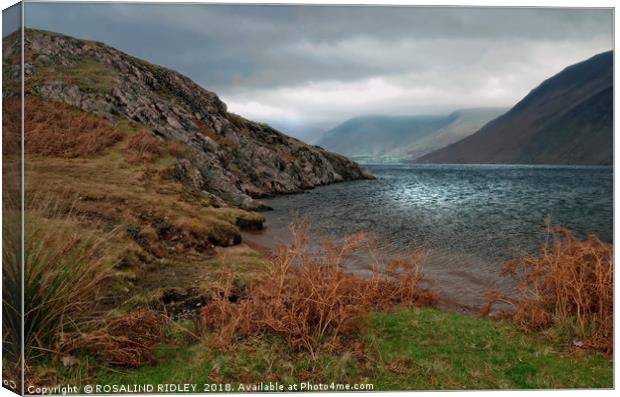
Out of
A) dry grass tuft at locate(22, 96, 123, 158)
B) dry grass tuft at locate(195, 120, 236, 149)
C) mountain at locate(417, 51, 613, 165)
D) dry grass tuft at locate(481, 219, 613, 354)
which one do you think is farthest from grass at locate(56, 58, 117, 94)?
dry grass tuft at locate(481, 219, 613, 354)

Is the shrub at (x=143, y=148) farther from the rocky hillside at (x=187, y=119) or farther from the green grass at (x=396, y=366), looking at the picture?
the green grass at (x=396, y=366)

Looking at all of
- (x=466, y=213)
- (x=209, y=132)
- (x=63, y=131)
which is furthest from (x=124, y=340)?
(x=209, y=132)

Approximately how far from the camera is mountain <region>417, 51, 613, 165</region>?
7617mm

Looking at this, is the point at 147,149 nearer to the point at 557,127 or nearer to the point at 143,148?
the point at 143,148

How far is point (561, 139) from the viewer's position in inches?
376

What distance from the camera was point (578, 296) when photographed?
6.73 metres

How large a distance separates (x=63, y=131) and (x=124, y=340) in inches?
233

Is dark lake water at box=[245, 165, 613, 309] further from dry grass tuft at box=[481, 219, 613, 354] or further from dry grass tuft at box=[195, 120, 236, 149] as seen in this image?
dry grass tuft at box=[195, 120, 236, 149]

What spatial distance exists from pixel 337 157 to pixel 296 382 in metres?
7.36

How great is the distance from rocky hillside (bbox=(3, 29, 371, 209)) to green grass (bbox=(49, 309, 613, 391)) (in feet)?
16.2

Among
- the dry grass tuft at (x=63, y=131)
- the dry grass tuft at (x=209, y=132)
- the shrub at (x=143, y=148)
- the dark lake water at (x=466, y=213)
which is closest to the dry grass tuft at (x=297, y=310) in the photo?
the dark lake water at (x=466, y=213)

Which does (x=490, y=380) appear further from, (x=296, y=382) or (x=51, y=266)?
(x=51, y=266)

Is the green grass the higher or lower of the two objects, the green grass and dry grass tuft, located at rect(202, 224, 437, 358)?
the lower

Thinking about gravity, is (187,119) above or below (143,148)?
above
